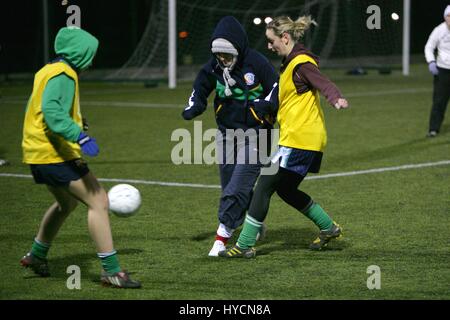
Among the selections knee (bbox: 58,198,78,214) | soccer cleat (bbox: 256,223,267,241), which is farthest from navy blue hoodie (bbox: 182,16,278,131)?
knee (bbox: 58,198,78,214)

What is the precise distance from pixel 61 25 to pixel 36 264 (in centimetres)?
2186

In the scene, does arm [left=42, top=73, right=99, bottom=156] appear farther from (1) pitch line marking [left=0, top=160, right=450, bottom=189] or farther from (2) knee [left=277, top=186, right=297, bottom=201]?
(1) pitch line marking [left=0, top=160, right=450, bottom=189]

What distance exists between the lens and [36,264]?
22.5 feet

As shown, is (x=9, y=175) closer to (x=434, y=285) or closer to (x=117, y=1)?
(x=434, y=285)

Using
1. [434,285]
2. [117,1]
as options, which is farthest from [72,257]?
[117,1]

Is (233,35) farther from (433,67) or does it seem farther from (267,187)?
(433,67)

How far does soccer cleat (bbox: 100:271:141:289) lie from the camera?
21.1ft

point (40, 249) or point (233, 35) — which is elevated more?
point (233, 35)

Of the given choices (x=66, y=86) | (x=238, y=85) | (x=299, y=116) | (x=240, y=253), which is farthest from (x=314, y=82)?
(x=66, y=86)

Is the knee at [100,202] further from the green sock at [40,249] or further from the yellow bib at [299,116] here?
the yellow bib at [299,116]

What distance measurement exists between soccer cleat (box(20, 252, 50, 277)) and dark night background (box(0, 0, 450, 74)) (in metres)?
20.7

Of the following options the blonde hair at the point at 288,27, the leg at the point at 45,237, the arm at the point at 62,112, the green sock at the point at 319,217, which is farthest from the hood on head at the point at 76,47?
the green sock at the point at 319,217

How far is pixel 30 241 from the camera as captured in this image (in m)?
8.11

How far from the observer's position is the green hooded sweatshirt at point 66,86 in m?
6.13
